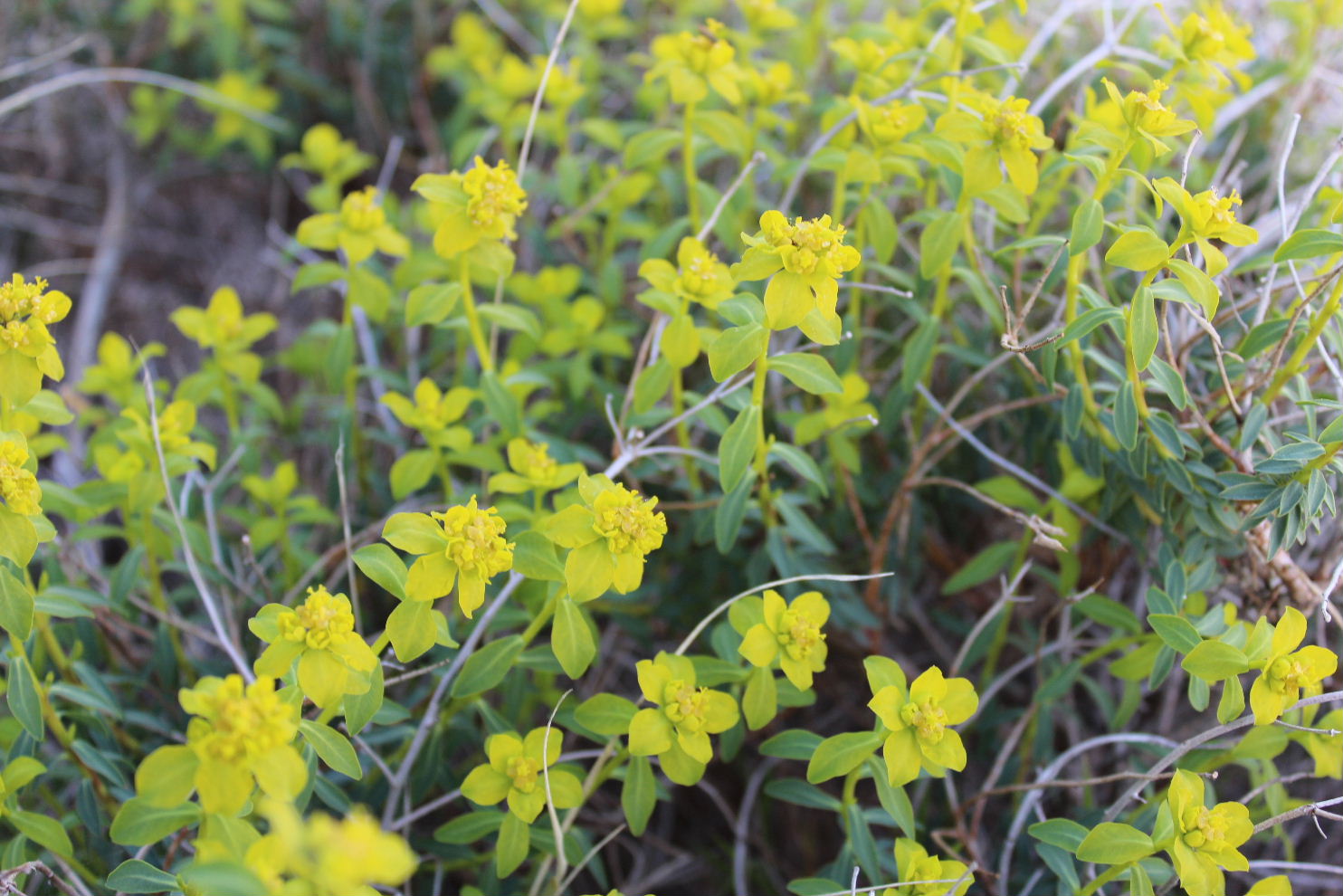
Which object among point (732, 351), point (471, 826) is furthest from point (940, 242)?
point (471, 826)

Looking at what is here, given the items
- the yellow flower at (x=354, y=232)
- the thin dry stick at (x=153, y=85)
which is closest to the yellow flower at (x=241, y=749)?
the yellow flower at (x=354, y=232)

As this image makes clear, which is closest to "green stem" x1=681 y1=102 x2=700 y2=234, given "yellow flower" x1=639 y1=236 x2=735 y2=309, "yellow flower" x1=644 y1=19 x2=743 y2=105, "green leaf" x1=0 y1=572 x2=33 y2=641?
"yellow flower" x1=644 y1=19 x2=743 y2=105

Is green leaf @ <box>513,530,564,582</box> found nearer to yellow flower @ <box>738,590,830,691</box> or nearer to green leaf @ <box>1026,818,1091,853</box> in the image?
yellow flower @ <box>738,590,830,691</box>

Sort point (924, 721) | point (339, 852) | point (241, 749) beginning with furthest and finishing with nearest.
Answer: point (924, 721)
point (241, 749)
point (339, 852)

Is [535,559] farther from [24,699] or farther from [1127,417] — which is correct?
[1127,417]

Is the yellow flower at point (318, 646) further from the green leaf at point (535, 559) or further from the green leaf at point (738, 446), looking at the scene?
the green leaf at point (738, 446)

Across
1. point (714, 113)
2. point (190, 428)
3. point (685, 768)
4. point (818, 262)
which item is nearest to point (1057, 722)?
point (685, 768)

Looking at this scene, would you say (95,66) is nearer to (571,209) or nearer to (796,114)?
(571,209)
